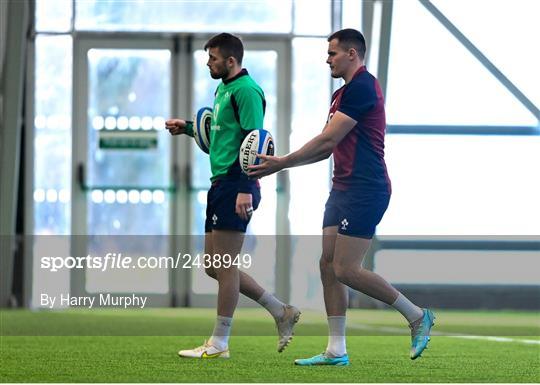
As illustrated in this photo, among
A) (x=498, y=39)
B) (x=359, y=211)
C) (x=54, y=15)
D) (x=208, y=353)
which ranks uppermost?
(x=54, y=15)

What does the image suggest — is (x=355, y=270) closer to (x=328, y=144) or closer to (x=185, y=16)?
(x=328, y=144)

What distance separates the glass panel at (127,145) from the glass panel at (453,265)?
1.97 meters

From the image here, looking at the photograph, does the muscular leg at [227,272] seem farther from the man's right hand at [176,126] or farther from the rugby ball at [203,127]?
the man's right hand at [176,126]

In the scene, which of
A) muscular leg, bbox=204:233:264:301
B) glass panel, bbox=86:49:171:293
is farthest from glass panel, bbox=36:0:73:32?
muscular leg, bbox=204:233:264:301

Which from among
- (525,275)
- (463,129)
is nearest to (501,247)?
(525,275)

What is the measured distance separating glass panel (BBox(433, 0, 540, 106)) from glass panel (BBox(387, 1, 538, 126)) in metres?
0.02

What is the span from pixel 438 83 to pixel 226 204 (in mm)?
6052

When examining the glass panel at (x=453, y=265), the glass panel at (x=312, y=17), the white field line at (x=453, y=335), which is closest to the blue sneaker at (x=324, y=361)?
the white field line at (x=453, y=335)

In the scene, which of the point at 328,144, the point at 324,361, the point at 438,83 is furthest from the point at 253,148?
the point at 438,83

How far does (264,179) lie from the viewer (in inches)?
421

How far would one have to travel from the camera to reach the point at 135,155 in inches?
419

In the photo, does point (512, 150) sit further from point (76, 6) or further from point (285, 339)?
point (285, 339)

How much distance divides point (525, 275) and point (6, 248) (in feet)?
14.6

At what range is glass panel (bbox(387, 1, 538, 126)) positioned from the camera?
10289 millimetres
